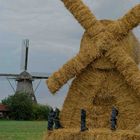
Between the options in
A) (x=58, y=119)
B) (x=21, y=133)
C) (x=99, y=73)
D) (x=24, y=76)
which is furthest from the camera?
(x=24, y=76)

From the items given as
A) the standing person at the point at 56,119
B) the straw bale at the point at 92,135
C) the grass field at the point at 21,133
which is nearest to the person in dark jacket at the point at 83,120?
the straw bale at the point at 92,135

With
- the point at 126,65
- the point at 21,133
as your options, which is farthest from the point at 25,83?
the point at 126,65

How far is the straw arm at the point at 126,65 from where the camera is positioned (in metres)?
11.4

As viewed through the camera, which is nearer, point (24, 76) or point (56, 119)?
point (56, 119)

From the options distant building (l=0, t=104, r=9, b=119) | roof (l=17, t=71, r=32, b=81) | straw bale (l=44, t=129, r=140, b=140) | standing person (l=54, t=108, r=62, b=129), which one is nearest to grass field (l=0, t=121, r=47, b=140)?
standing person (l=54, t=108, r=62, b=129)

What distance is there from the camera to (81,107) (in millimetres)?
12070

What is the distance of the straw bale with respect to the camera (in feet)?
34.9

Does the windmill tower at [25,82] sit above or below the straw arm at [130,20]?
above

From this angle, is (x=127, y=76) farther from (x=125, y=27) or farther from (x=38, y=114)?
(x=38, y=114)

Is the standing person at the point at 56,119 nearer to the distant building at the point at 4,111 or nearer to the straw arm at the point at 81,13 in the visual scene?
the straw arm at the point at 81,13

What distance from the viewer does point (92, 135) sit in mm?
11055

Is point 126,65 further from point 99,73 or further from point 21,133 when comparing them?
point 21,133

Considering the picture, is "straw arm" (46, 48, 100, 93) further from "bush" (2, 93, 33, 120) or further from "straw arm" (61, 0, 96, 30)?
"bush" (2, 93, 33, 120)

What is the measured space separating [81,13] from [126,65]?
4.77ft
